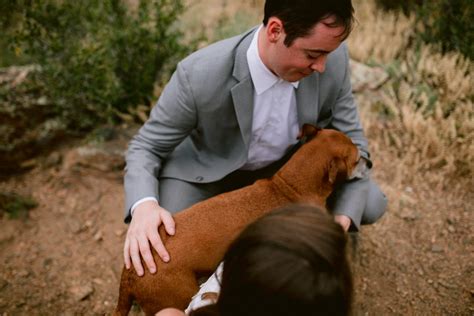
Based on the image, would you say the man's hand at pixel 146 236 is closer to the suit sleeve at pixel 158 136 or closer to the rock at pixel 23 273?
the suit sleeve at pixel 158 136

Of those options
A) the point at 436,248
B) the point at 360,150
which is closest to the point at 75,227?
the point at 360,150

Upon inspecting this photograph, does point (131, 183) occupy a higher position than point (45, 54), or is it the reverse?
point (45, 54)

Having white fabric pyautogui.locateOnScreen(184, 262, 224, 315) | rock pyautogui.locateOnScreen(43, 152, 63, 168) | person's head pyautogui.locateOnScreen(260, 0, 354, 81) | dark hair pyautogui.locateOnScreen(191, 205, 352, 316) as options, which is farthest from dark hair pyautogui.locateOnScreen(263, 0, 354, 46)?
rock pyautogui.locateOnScreen(43, 152, 63, 168)

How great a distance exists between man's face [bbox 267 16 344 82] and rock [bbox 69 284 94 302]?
2261mm

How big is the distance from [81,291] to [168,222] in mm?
1480

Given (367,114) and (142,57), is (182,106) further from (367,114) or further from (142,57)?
(367,114)

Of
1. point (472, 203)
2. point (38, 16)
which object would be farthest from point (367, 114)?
point (38, 16)

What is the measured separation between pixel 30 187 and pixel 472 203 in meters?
4.19

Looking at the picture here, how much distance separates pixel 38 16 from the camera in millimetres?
3760

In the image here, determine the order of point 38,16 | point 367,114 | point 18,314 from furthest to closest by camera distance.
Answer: point 367,114 < point 38,16 < point 18,314

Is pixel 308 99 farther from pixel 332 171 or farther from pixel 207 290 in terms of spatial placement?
pixel 207 290

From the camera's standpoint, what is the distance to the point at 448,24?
5422 mm

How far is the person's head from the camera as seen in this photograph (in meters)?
2.35

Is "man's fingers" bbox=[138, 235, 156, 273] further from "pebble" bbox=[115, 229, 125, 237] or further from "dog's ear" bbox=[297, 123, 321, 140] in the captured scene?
"pebble" bbox=[115, 229, 125, 237]
